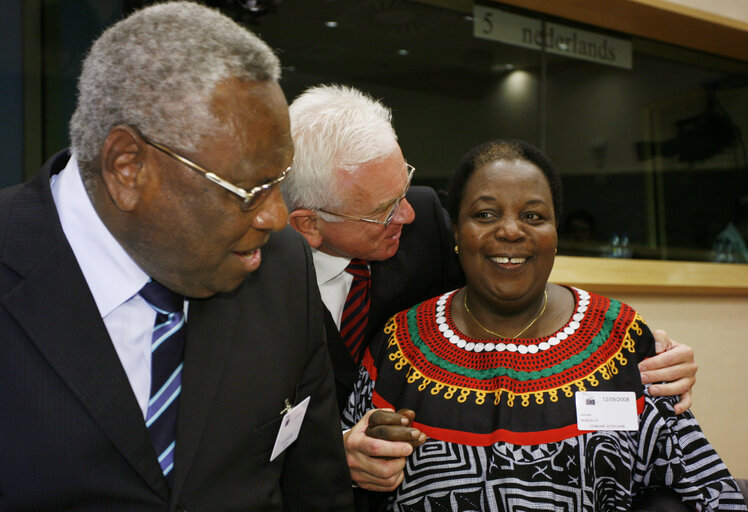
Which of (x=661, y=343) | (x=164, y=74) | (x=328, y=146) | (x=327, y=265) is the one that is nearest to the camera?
(x=164, y=74)

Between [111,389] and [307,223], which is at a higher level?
[307,223]

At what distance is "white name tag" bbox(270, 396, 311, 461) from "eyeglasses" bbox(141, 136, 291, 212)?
1.51 feet

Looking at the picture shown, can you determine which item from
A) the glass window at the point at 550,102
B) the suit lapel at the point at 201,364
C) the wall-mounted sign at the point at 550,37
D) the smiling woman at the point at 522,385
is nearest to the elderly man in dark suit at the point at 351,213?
the smiling woman at the point at 522,385

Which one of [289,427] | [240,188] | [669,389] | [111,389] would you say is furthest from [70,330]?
[669,389]

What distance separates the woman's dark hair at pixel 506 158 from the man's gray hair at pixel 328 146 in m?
0.26

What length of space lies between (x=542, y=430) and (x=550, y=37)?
3431 millimetres

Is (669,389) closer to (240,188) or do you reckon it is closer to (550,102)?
(240,188)

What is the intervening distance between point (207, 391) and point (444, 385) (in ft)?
2.59

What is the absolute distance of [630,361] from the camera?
185 centimetres

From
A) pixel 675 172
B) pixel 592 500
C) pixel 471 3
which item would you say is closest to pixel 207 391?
pixel 592 500

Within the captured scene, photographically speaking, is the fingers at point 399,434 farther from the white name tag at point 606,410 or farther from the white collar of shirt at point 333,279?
the white collar of shirt at point 333,279

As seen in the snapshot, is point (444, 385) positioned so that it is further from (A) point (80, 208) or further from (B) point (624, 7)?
(B) point (624, 7)

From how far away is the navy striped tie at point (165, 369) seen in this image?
1.26 meters

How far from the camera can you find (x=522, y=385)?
6.03 ft
